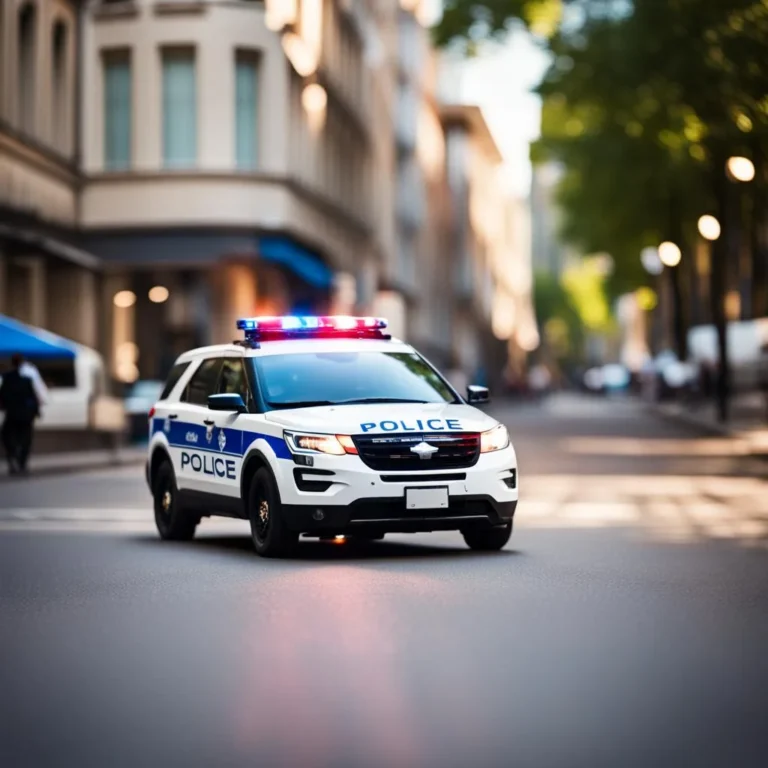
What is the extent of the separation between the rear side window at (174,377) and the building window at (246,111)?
30.9 meters

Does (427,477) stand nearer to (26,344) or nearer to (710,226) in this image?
(26,344)

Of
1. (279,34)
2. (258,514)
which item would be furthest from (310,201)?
(258,514)

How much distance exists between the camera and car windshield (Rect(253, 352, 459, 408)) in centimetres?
→ 1620

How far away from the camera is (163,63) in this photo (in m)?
49.3

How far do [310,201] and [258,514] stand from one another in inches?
1533

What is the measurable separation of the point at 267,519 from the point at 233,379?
5.89 ft

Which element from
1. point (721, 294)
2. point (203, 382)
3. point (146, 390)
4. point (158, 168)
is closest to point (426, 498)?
point (203, 382)

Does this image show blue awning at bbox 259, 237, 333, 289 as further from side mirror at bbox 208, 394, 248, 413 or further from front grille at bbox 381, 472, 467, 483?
front grille at bbox 381, 472, 467, 483

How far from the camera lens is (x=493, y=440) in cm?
1570

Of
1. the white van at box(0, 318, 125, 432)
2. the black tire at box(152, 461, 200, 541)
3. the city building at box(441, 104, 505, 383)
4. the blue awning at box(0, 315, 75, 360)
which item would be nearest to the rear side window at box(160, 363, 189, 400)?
the black tire at box(152, 461, 200, 541)

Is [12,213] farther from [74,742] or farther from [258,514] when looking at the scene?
[74,742]

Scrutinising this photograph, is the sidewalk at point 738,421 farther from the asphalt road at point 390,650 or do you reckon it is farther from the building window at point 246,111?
the asphalt road at point 390,650

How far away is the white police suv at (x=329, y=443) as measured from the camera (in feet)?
49.7

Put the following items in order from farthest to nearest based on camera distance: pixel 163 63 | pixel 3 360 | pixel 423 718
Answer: pixel 163 63
pixel 3 360
pixel 423 718
